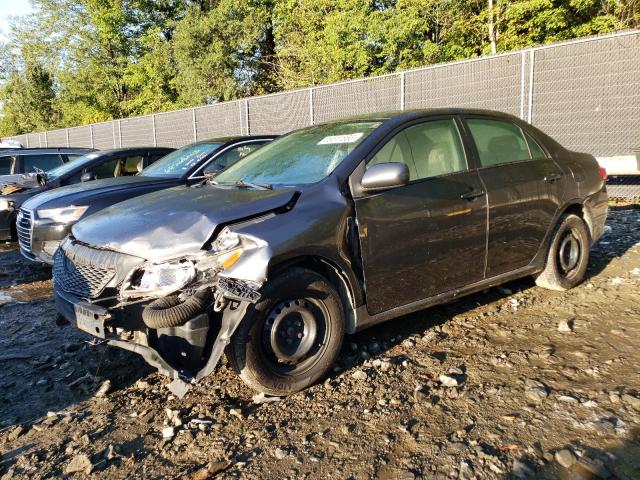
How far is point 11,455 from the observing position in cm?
267

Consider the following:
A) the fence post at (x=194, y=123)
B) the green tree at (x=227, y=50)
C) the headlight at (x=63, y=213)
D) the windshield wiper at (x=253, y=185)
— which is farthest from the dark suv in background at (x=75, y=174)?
the green tree at (x=227, y=50)

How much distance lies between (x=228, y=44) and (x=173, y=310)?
2346cm

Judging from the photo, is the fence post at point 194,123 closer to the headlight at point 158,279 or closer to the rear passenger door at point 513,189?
the rear passenger door at point 513,189

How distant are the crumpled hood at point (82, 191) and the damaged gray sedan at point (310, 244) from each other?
2.18 meters

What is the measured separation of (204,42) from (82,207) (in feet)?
67.5

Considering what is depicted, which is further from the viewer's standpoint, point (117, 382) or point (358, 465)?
point (117, 382)

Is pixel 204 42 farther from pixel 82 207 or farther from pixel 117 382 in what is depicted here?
pixel 117 382

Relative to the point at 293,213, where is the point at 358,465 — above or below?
below

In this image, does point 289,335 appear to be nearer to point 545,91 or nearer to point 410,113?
point 410,113

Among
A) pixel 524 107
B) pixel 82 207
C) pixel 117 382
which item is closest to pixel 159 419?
pixel 117 382

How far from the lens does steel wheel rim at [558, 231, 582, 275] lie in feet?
15.8

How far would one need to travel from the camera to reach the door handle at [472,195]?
3.86 meters

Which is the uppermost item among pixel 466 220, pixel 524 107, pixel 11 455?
pixel 524 107

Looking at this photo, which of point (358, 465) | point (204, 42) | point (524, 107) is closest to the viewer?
point (358, 465)
